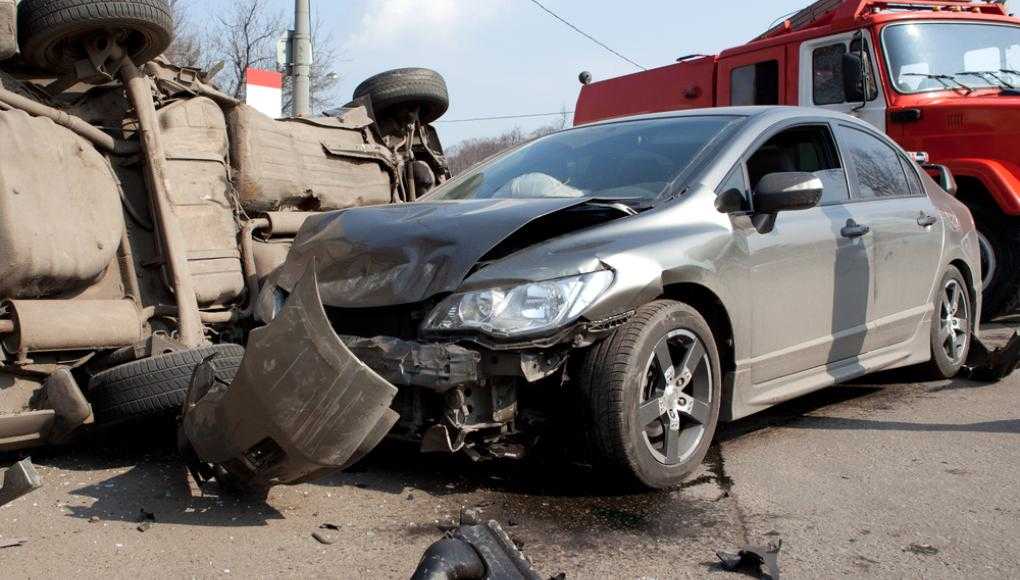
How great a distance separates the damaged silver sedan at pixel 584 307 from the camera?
3383 millimetres

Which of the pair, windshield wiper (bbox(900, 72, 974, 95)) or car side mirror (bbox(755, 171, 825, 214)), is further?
windshield wiper (bbox(900, 72, 974, 95))

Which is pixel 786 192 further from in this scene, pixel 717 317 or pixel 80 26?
pixel 80 26

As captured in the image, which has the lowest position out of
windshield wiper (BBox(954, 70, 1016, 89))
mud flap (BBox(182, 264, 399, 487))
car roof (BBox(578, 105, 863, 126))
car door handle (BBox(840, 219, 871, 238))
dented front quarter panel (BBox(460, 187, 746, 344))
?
mud flap (BBox(182, 264, 399, 487))

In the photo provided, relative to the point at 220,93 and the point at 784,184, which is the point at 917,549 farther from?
the point at 220,93

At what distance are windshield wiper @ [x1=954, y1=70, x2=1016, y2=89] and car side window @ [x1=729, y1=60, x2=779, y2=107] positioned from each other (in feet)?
5.24

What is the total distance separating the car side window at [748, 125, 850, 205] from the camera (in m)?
5.02

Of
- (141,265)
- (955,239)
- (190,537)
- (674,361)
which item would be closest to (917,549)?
(674,361)

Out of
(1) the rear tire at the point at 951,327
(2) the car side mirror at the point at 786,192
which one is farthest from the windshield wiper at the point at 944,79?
(2) the car side mirror at the point at 786,192

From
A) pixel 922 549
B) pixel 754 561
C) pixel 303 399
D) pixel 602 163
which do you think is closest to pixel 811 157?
pixel 602 163

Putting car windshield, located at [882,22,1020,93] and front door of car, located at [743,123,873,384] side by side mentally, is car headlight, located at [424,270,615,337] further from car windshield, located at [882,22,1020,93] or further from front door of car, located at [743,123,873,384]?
car windshield, located at [882,22,1020,93]

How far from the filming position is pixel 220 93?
6285 millimetres

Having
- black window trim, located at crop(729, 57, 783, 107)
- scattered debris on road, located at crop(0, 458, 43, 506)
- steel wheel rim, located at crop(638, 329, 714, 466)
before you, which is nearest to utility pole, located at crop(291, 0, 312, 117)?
black window trim, located at crop(729, 57, 783, 107)

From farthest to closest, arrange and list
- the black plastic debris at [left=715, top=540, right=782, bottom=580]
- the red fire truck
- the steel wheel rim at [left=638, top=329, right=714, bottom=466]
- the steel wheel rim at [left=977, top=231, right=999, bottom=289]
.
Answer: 1. the steel wheel rim at [left=977, top=231, right=999, bottom=289]
2. the red fire truck
3. the steel wheel rim at [left=638, top=329, right=714, bottom=466]
4. the black plastic debris at [left=715, top=540, right=782, bottom=580]

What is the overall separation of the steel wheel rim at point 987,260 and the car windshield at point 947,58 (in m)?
1.28
